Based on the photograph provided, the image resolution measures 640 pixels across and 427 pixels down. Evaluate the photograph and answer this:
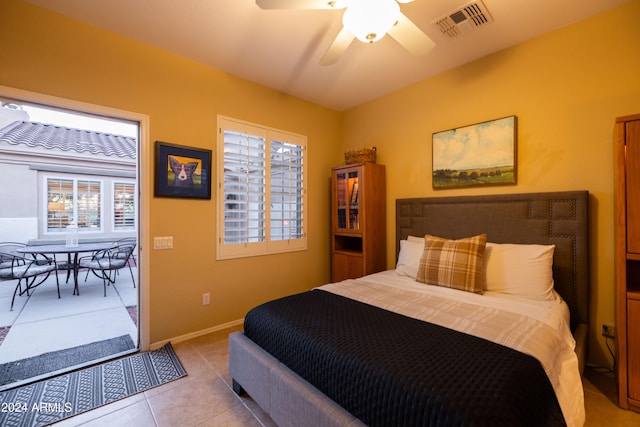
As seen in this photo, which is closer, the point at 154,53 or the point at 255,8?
the point at 255,8

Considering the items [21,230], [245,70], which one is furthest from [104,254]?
[245,70]

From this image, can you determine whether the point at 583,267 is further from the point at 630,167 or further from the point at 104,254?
the point at 104,254

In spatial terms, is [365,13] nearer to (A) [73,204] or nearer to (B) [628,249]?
(B) [628,249]

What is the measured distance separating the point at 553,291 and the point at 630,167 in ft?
3.16

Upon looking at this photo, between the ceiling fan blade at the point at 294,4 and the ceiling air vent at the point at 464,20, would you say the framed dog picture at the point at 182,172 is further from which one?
the ceiling air vent at the point at 464,20

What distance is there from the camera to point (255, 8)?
205 centimetres

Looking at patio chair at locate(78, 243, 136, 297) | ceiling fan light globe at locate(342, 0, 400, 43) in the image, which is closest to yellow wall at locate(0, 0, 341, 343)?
ceiling fan light globe at locate(342, 0, 400, 43)

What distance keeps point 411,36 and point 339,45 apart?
18.4 inches

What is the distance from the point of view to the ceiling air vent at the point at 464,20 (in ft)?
6.65

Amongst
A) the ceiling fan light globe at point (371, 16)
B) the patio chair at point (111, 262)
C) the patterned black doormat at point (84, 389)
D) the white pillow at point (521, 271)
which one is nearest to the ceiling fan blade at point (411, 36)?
the ceiling fan light globe at point (371, 16)

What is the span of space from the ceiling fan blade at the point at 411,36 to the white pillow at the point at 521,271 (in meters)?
1.69

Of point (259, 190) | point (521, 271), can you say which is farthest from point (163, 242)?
point (521, 271)

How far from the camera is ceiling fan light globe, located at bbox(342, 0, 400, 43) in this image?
4.82ft

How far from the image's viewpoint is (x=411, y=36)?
→ 1798 millimetres
